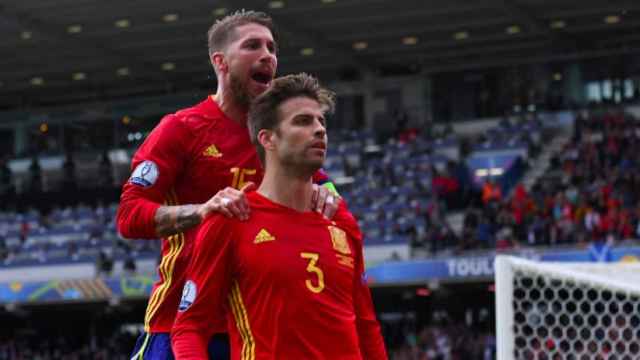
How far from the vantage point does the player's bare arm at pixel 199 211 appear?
4.41 m

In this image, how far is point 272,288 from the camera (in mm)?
4398

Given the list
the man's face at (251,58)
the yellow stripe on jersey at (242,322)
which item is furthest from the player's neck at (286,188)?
the man's face at (251,58)

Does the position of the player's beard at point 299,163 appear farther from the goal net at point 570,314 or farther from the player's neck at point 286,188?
the goal net at point 570,314

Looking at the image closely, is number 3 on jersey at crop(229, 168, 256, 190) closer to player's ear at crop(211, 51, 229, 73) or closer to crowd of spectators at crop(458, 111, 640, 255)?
player's ear at crop(211, 51, 229, 73)

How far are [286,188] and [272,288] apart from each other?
353 millimetres

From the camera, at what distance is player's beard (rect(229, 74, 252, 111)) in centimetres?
511

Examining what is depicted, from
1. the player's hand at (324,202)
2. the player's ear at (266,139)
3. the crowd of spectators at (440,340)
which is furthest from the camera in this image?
the crowd of spectators at (440,340)

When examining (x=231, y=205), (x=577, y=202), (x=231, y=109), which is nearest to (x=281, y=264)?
(x=231, y=205)

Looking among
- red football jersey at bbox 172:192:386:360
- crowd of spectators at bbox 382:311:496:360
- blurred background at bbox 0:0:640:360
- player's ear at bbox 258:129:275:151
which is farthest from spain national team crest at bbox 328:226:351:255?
crowd of spectators at bbox 382:311:496:360

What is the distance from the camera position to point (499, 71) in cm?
3772

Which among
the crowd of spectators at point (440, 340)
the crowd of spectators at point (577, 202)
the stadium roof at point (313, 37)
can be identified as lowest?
the crowd of spectators at point (440, 340)

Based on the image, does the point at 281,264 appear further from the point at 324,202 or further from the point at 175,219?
the point at 175,219

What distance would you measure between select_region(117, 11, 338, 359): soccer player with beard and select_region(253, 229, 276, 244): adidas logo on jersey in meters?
0.59

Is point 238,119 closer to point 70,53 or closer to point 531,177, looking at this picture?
point 531,177
